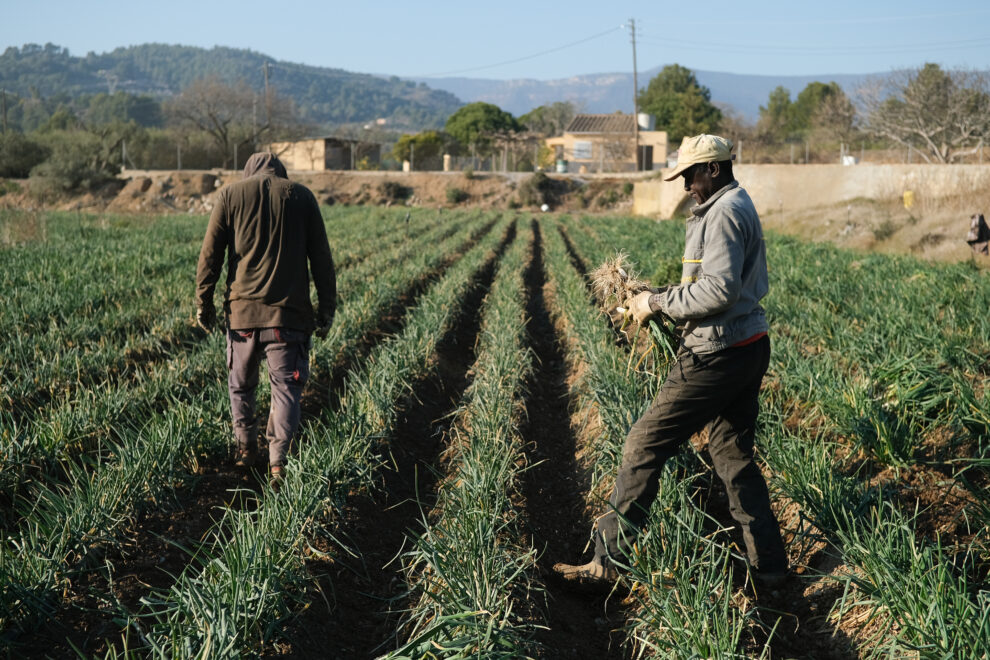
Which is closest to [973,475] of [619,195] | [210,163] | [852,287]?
[852,287]

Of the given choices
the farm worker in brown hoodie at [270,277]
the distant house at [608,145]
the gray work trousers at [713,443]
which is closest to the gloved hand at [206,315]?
the farm worker in brown hoodie at [270,277]

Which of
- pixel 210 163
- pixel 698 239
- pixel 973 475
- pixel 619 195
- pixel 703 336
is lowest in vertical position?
pixel 973 475

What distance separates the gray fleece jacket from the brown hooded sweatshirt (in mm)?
2161

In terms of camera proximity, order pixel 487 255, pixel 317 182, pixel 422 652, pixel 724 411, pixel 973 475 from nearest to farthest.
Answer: pixel 422 652, pixel 724 411, pixel 973 475, pixel 487 255, pixel 317 182

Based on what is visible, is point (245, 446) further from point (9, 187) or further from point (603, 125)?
point (603, 125)

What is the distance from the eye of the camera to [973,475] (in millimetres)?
4246

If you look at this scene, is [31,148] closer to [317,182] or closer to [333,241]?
[317,182]

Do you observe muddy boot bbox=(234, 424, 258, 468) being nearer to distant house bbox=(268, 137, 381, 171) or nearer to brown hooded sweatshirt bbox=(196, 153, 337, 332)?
brown hooded sweatshirt bbox=(196, 153, 337, 332)

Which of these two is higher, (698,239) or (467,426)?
(698,239)

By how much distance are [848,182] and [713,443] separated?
68.1 feet

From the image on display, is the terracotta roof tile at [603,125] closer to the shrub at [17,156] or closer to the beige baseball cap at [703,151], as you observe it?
the shrub at [17,156]

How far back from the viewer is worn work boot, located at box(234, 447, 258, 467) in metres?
4.65

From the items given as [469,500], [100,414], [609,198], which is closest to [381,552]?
[469,500]

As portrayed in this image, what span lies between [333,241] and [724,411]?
47.5 feet
